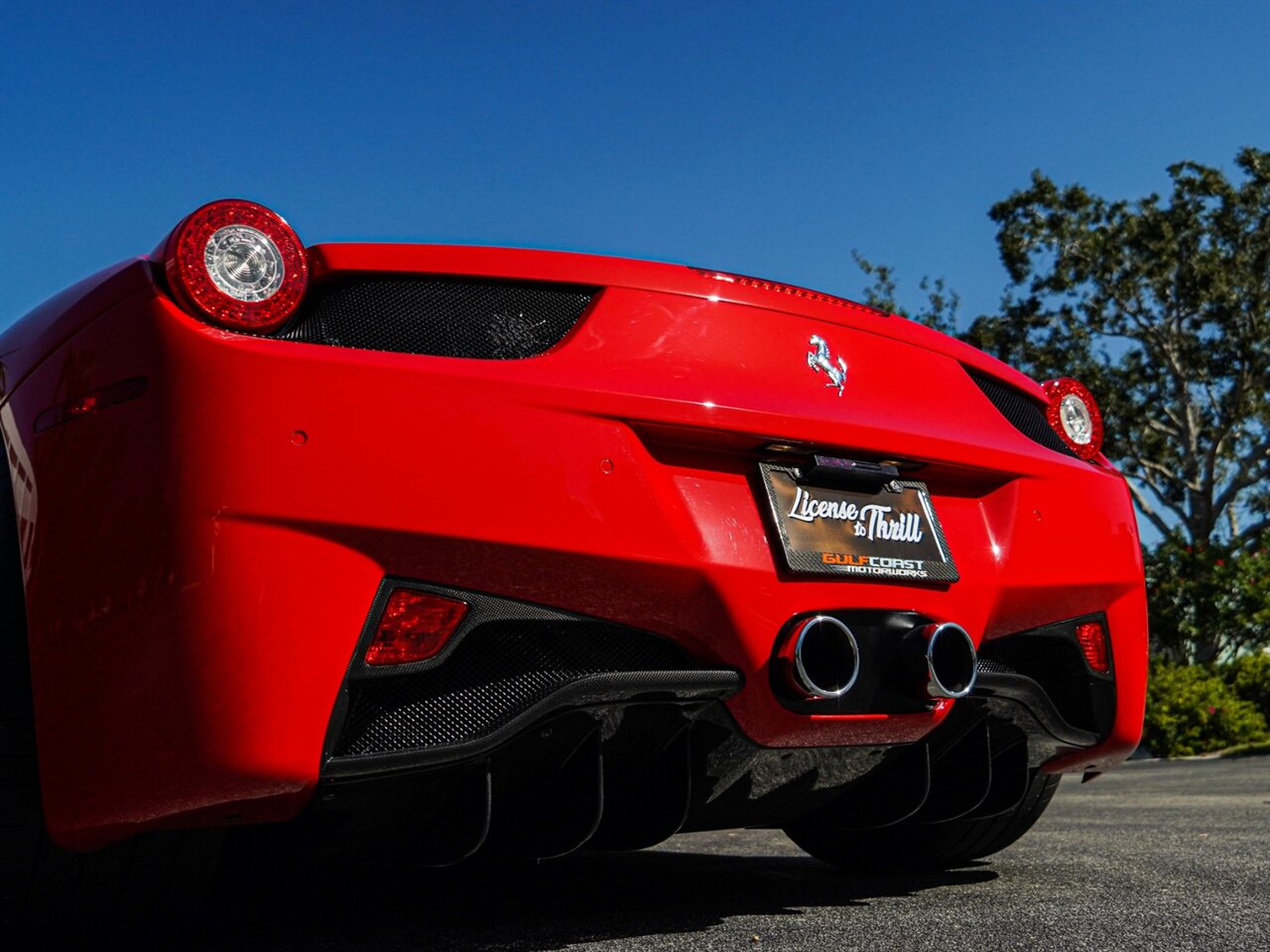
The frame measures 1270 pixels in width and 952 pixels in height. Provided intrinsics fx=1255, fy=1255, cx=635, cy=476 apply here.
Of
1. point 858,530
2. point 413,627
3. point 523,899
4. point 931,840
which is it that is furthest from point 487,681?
point 931,840

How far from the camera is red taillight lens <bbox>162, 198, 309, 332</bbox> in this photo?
75.4 inches

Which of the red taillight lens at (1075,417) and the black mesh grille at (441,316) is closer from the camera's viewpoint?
the black mesh grille at (441,316)

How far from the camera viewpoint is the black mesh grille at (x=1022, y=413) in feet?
9.15

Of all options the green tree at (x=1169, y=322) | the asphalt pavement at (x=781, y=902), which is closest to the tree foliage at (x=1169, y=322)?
the green tree at (x=1169, y=322)

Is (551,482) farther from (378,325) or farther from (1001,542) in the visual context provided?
(1001,542)

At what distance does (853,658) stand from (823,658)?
0.18 ft

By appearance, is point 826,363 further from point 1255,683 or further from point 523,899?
point 1255,683

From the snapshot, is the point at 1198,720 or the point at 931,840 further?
the point at 1198,720

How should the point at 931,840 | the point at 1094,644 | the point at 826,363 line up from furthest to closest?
1. the point at 931,840
2. the point at 1094,644
3. the point at 826,363

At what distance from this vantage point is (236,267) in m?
1.94

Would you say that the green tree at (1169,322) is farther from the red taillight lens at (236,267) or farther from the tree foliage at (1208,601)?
the red taillight lens at (236,267)

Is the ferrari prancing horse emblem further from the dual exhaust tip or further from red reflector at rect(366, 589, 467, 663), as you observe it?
red reflector at rect(366, 589, 467, 663)

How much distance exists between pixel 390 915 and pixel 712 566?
118 centimetres

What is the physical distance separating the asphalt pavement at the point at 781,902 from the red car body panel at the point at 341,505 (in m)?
0.42
